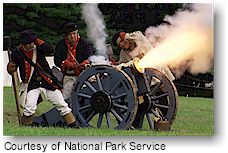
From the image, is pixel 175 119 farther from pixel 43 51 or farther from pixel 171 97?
pixel 43 51

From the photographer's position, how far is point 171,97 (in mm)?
12703

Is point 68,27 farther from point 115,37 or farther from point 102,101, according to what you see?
point 102,101

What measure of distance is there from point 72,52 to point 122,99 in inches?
24.6

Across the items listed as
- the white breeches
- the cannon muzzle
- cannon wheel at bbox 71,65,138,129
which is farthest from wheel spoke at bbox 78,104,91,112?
the cannon muzzle

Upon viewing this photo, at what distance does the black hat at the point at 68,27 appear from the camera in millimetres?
12719

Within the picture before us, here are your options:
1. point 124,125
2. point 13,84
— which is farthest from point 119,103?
point 13,84

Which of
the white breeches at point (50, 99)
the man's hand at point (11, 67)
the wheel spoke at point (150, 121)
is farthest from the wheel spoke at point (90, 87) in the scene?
the man's hand at point (11, 67)

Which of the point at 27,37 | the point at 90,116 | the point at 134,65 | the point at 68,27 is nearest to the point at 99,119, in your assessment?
the point at 90,116

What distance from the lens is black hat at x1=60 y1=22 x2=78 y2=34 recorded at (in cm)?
1272

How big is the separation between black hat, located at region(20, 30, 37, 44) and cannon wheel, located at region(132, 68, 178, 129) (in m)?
1.06

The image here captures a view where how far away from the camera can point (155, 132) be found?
41.5 ft

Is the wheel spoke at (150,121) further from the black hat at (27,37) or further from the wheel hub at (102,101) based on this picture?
the black hat at (27,37)

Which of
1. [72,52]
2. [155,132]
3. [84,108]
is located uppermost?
[72,52]

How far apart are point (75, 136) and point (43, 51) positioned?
82 centimetres
